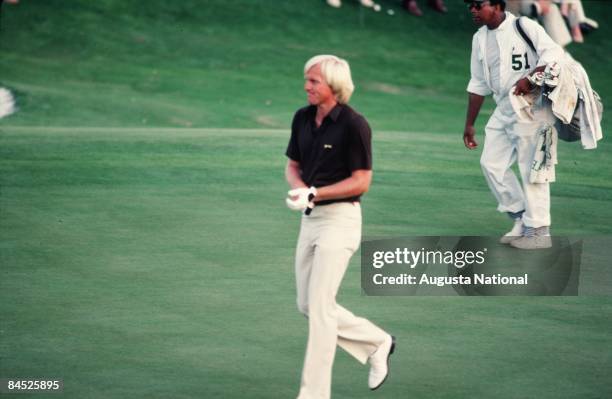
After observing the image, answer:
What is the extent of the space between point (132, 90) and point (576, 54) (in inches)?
341

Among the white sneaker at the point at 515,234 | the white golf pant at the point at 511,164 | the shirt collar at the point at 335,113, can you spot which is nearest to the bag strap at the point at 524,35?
the white golf pant at the point at 511,164

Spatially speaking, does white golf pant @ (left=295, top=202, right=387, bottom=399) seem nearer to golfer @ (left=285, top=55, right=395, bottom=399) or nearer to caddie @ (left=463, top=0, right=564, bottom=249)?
golfer @ (left=285, top=55, right=395, bottom=399)

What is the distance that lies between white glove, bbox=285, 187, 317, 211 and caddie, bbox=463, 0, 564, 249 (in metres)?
4.42

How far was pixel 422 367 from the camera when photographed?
802 cm

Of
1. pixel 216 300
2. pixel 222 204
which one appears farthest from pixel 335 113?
pixel 222 204

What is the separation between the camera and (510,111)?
450 inches

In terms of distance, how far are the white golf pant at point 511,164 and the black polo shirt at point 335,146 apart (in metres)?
4.36

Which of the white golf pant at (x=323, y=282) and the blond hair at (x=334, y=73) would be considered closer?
the white golf pant at (x=323, y=282)

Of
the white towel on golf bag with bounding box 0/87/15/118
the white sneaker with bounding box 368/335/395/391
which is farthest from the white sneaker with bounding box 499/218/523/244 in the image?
the white towel on golf bag with bounding box 0/87/15/118

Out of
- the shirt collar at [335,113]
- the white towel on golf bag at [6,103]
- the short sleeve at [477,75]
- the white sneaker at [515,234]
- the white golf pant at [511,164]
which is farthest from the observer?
the white towel on golf bag at [6,103]

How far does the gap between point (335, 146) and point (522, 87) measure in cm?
421

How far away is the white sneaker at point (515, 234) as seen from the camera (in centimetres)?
1166

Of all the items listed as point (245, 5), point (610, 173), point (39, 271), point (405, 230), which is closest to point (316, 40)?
point (245, 5)

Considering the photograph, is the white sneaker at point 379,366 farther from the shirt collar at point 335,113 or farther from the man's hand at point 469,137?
the man's hand at point 469,137
